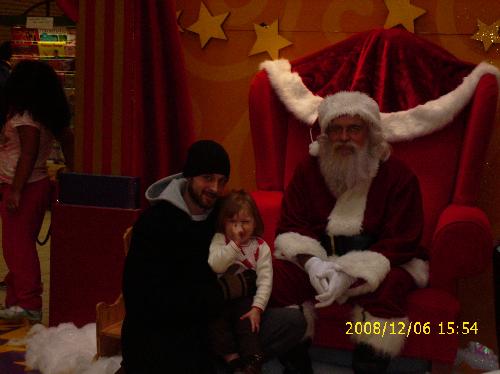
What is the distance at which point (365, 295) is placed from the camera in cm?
262

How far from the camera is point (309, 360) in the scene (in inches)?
107

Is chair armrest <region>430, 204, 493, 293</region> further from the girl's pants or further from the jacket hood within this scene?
the girl's pants

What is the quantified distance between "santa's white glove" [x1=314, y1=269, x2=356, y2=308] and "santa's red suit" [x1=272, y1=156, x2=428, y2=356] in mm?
29

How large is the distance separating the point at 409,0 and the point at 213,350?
2.36 metres

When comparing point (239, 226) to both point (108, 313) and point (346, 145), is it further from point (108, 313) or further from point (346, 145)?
point (108, 313)

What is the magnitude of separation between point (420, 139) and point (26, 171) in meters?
2.22

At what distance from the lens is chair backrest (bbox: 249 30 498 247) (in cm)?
325

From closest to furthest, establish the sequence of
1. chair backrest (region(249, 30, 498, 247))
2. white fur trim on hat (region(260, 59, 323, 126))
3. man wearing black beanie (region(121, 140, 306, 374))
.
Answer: man wearing black beanie (region(121, 140, 306, 374))
chair backrest (region(249, 30, 498, 247))
white fur trim on hat (region(260, 59, 323, 126))

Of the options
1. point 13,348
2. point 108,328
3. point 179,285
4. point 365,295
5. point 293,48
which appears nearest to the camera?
point 179,285

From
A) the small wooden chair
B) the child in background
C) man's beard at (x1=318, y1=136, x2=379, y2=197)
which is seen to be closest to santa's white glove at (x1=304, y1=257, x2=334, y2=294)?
man's beard at (x1=318, y1=136, x2=379, y2=197)

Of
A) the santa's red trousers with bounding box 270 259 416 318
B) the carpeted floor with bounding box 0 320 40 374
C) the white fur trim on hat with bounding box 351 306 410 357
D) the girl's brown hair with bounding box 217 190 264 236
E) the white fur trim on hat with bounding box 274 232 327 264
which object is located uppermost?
the girl's brown hair with bounding box 217 190 264 236

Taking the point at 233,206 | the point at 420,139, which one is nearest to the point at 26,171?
the point at 233,206

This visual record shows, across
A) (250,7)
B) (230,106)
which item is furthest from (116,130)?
(250,7)

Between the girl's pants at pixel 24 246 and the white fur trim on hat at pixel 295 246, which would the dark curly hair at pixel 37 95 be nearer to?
the girl's pants at pixel 24 246
